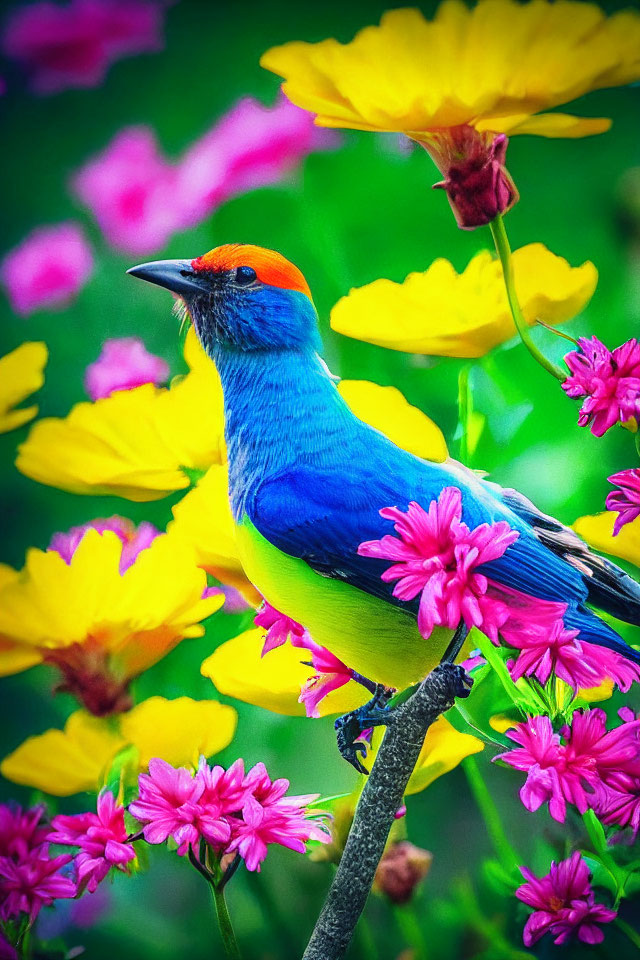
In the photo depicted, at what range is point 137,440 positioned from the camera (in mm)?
806

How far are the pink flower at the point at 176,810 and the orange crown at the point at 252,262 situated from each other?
388 millimetres

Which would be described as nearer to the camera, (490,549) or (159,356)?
(490,549)

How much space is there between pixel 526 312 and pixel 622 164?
172 mm

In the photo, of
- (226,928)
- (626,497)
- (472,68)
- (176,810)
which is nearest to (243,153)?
(472,68)

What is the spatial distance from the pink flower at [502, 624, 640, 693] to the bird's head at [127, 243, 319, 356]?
0.29 meters

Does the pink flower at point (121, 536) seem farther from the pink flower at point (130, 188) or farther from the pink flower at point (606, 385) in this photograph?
the pink flower at point (606, 385)

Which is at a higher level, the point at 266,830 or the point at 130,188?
the point at 130,188

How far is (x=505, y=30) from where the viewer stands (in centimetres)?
75

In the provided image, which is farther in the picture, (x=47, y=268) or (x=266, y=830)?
(x=47, y=268)

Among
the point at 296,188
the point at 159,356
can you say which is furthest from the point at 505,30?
the point at 159,356

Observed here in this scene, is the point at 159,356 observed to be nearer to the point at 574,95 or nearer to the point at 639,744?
the point at 574,95

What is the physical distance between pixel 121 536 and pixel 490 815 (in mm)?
393

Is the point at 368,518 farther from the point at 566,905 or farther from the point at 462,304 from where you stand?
the point at 566,905

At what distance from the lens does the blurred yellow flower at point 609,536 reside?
0.76m
